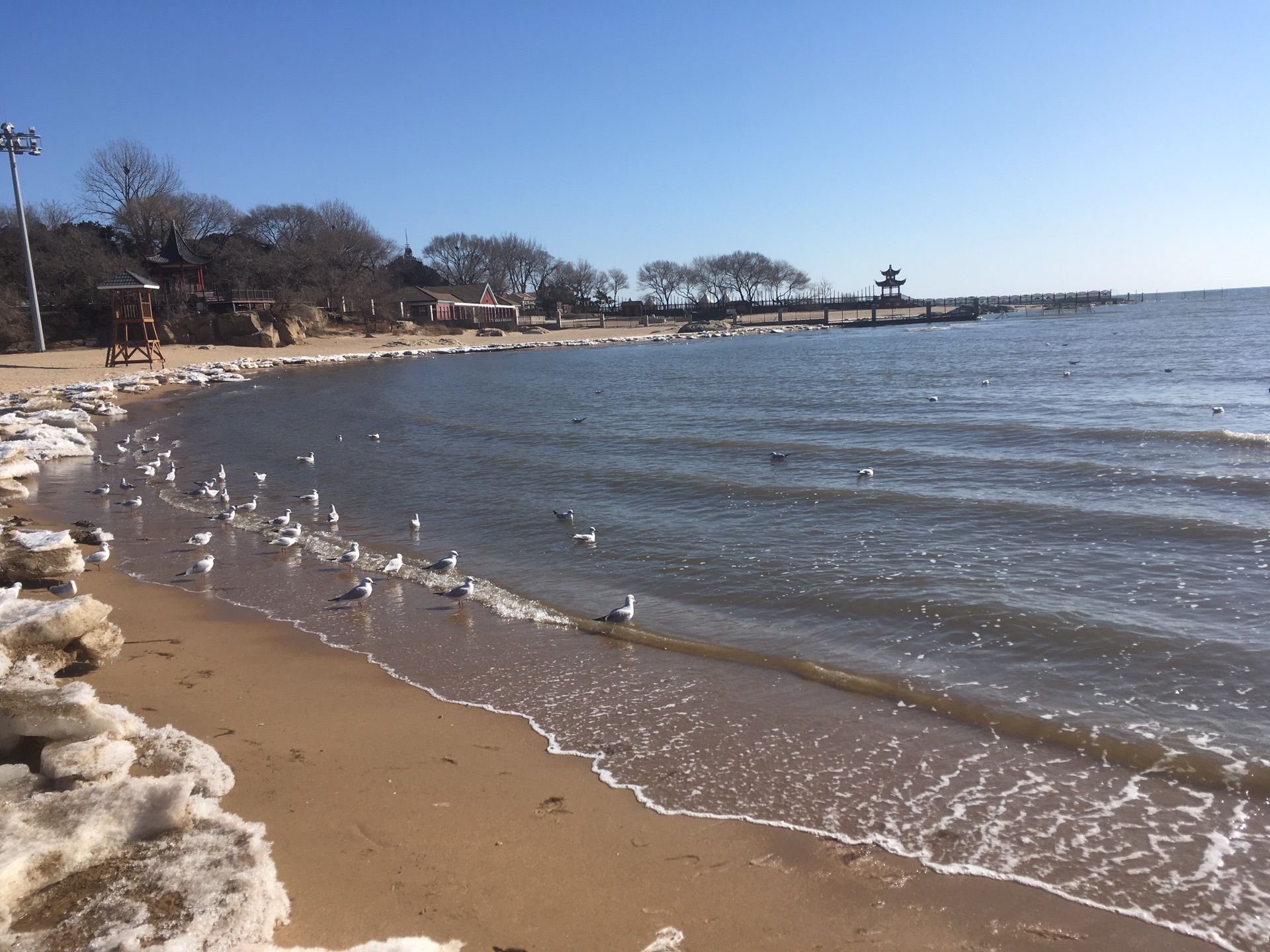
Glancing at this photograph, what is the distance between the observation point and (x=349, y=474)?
61.3 ft

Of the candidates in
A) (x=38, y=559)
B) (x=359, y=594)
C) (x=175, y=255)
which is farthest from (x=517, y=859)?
(x=175, y=255)

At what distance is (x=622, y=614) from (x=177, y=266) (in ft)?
216

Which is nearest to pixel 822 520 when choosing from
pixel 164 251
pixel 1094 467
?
pixel 1094 467

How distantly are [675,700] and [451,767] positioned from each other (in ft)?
6.55

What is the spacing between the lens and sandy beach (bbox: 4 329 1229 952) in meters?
4.14

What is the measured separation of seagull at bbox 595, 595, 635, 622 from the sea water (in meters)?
0.16

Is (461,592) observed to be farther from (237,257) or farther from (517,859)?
(237,257)

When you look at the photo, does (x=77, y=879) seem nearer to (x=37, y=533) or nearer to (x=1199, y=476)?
(x=37, y=533)

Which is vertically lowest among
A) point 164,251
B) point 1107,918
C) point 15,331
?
point 1107,918

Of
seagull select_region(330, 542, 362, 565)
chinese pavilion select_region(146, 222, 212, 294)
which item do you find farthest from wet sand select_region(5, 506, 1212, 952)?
Result: chinese pavilion select_region(146, 222, 212, 294)

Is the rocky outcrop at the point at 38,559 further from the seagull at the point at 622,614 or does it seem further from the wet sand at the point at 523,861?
the seagull at the point at 622,614

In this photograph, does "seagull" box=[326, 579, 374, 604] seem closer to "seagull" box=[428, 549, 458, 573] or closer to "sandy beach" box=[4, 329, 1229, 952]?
"seagull" box=[428, 549, 458, 573]

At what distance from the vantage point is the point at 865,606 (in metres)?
9.09

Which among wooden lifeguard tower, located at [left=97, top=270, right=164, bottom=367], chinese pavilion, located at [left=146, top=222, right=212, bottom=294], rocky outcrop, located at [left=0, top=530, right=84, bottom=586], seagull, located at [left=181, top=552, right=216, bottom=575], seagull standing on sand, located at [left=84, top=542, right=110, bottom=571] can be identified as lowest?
seagull, located at [left=181, top=552, right=216, bottom=575]
